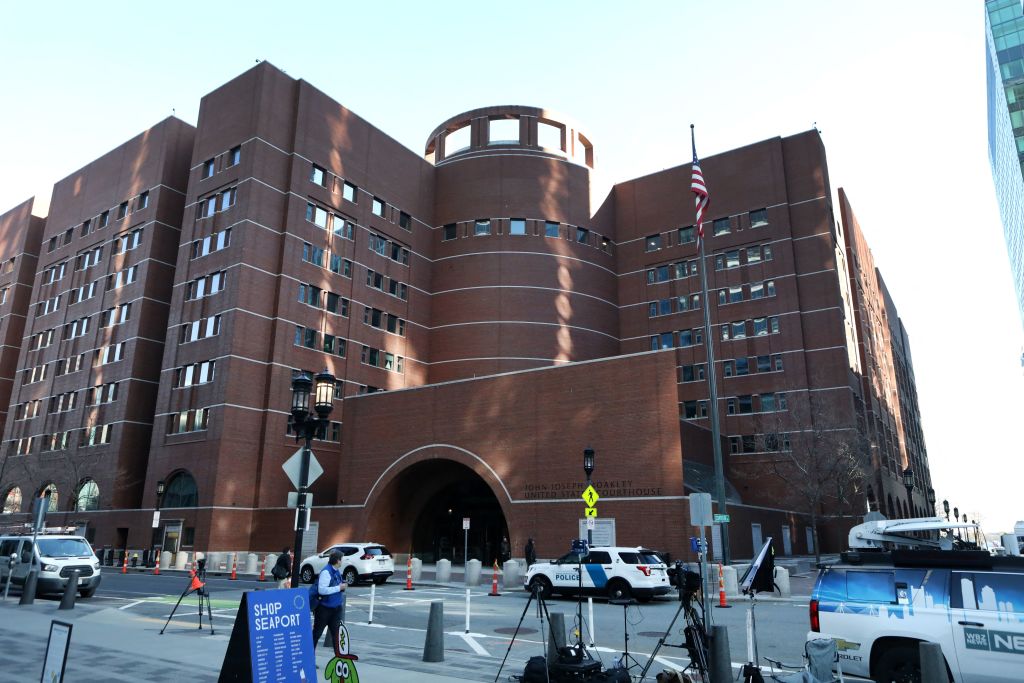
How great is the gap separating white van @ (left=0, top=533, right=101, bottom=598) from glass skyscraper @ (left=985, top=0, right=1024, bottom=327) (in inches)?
3192

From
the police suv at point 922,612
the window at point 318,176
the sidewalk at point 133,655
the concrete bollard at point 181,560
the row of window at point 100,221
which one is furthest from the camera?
the row of window at point 100,221

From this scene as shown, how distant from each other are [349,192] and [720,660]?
5002 cm

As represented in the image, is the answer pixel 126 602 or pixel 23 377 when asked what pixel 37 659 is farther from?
pixel 23 377

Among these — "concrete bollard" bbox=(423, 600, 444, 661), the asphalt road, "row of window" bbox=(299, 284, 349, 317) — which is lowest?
the asphalt road

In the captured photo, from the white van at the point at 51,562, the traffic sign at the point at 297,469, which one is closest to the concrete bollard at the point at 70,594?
the white van at the point at 51,562

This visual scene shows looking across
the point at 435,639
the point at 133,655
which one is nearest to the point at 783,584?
the point at 435,639

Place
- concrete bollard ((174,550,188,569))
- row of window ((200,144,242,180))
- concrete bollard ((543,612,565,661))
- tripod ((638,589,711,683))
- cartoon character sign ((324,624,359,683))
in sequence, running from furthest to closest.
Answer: row of window ((200,144,242,180))
concrete bollard ((174,550,188,569))
concrete bollard ((543,612,565,661))
tripod ((638,589,711,683))
cartoon character sign ((324,624,359,683))

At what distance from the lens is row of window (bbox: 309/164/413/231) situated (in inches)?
2030

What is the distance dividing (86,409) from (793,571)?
4952cm

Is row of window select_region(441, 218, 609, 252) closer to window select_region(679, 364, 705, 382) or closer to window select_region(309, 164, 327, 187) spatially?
window select_region(309, 164, 327, 187)

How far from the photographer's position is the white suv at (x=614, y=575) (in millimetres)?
21656

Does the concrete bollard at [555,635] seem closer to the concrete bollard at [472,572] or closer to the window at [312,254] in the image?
the concrete bollard at [472,572]

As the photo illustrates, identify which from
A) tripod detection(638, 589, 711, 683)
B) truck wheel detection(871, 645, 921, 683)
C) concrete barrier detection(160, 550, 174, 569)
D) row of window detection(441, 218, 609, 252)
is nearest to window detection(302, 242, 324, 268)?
row of window detection(441, 218, 609, 252)

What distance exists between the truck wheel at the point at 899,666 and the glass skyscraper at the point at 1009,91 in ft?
252
